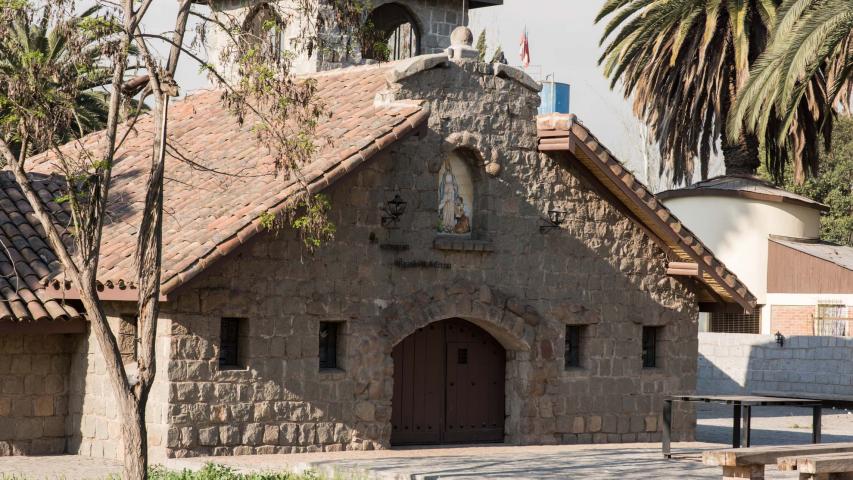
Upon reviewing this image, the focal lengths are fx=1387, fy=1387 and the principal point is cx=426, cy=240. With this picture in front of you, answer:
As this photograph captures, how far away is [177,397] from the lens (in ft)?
50.9

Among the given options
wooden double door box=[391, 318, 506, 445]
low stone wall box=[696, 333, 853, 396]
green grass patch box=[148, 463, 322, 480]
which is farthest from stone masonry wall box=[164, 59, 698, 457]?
low stone wall box=[696, 333, 853, 396]

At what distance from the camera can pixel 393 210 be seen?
17.2m

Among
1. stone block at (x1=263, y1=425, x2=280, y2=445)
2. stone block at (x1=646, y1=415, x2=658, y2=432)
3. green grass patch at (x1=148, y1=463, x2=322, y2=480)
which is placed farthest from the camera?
stone block at (x1=646, y1=415, x2=658, y2=432)

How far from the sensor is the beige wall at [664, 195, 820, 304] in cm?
3566

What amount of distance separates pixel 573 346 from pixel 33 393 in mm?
7291

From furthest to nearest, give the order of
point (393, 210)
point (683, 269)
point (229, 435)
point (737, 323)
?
point (737, 323) → point (683, 269) → point (393, 210) → point (229, 435)

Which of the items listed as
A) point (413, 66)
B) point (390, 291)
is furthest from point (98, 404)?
point (413, 66)

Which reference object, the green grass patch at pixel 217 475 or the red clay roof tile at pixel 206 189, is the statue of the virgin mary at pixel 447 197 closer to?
the red clay roof tile at pixel 206 189

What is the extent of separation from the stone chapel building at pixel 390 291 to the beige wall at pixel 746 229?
15371 millimetres

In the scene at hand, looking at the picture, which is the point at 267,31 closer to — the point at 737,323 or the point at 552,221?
the point at 552,221

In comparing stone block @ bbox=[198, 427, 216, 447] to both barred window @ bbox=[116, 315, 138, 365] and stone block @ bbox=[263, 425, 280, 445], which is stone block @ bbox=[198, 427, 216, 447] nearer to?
stone block @ bbox=[263, 425, 280, 445]

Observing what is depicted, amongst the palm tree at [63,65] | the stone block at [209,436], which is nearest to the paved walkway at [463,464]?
the stone block at [209,436]

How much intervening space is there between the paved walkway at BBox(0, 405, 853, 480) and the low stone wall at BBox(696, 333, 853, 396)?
1146 centimetres

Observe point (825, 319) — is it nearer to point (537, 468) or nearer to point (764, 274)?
point (764, 274)
